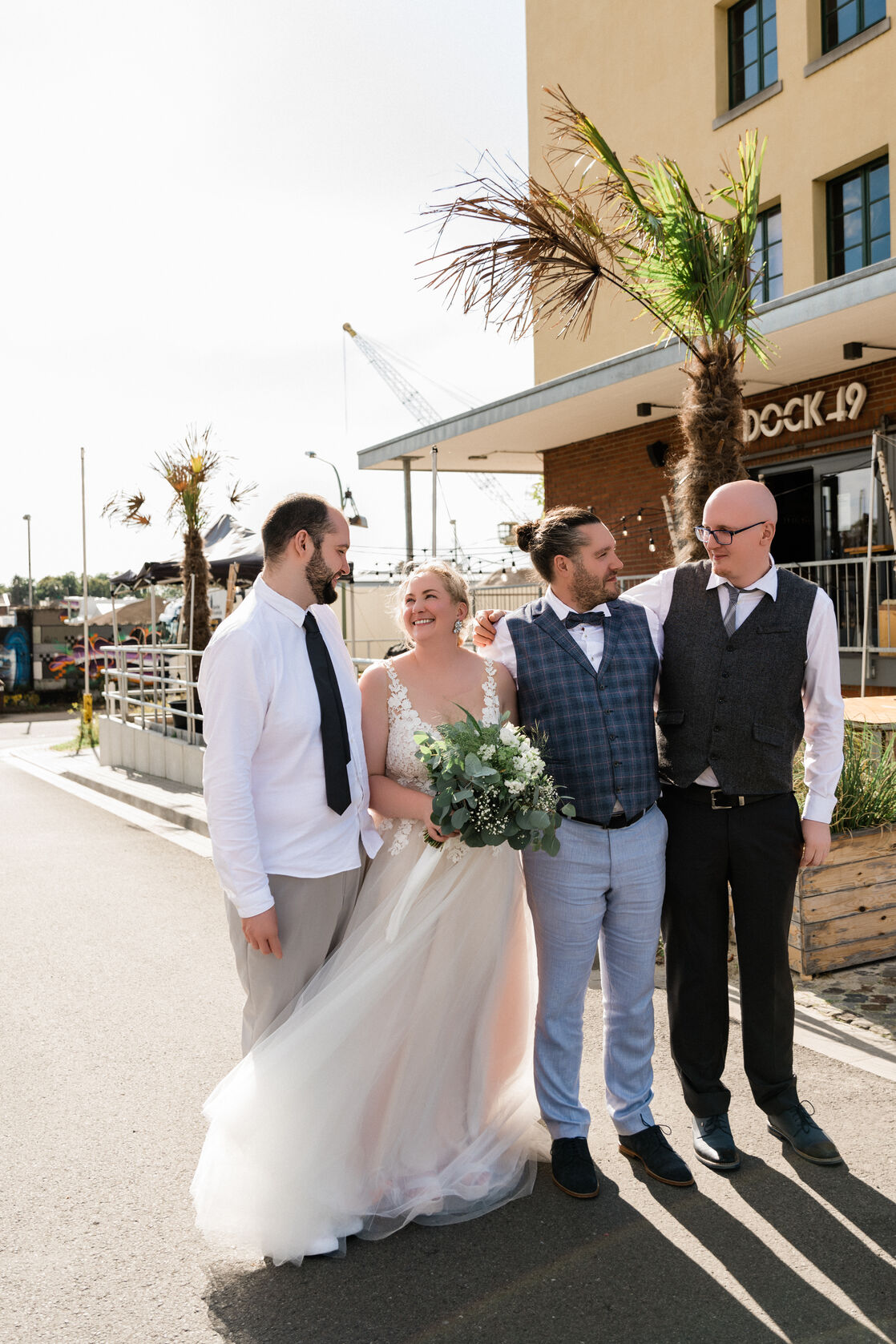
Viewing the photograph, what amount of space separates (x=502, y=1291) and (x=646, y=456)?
13.2m

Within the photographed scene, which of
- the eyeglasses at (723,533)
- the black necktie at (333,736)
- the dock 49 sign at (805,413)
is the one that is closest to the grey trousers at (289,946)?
the black necktie at (333,736)

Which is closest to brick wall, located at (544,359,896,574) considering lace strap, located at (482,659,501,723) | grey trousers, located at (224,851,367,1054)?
lace strap, located at (482,659,501,723)

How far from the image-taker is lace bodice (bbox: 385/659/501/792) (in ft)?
11.8

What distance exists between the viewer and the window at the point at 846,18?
13391 mm

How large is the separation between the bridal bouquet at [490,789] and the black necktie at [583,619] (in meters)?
0.51

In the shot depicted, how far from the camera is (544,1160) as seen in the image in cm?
364

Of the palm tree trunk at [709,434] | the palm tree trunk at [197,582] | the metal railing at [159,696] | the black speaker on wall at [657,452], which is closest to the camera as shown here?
the palm tree trunk at [709,434]

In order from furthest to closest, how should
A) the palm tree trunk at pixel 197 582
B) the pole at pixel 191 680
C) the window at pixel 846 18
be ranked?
the palm tree trunk at pixel 197 582 → the window at pixel 846 18 → the pole at pixel 191 680

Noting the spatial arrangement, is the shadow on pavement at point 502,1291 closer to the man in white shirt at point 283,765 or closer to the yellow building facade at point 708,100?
the man in white shirt at point 283,765

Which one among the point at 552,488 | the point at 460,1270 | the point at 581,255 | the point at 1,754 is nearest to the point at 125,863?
the point at 581,255

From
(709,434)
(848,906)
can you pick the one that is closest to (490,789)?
(848,906)

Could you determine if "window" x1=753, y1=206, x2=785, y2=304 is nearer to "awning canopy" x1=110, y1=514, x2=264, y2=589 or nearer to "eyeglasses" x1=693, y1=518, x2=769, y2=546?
"awning canopy" x1=110, y1=514, x2=264, y2=589

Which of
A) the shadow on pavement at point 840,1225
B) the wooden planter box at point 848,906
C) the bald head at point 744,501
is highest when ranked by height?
the bald head at point 744,501

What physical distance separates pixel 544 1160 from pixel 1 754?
58.8ft
